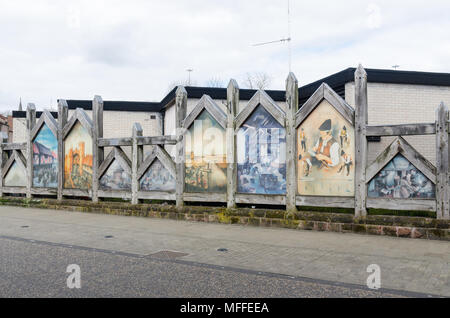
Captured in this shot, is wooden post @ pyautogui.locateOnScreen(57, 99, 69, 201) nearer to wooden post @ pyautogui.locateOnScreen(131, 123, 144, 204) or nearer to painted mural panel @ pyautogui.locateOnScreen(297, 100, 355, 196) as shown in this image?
wooden post @ pyautogui.locateOnScreen(131, 123, 144, 204)

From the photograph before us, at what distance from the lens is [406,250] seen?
7.03 m

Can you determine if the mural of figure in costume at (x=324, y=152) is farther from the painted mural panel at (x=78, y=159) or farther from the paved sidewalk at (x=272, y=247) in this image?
the painted mural panel at (x=78, y=159)

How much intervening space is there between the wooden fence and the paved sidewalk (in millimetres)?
780

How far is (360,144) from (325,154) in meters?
0.81

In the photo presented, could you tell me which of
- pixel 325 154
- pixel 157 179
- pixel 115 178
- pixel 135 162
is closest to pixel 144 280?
pixel 325 154

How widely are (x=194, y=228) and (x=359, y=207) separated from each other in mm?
3733

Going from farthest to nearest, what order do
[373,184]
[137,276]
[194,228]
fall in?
[194,228]
[373,184]
[137,276]

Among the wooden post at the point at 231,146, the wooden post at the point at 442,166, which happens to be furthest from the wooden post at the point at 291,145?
the wooden post at the point at 442,166

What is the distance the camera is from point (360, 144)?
8.81 meters

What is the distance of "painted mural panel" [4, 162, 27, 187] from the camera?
15414 millimetres

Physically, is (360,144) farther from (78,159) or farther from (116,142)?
(78,159)

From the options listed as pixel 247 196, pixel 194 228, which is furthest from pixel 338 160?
pixel 194 228
